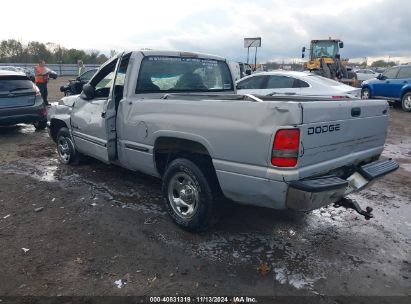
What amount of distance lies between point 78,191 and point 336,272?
3.57 m

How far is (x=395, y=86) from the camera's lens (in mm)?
14492

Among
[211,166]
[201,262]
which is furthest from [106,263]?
[211,166]

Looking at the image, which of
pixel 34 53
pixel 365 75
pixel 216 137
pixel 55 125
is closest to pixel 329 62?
pixel 365 75

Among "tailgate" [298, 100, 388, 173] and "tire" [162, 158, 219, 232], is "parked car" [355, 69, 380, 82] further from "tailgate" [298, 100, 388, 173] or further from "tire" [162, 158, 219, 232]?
"tire" [162, 158, 219, 232]

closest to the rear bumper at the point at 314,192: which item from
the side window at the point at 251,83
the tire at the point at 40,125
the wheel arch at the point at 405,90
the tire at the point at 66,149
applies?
the tire at the point at 66,149

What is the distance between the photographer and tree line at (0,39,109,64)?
53469 millimetres

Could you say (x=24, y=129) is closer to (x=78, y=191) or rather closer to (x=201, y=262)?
(x=78, y=191)

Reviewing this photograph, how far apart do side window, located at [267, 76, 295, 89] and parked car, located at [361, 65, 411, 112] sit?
6852 mm

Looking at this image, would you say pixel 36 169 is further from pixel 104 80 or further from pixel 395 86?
pixel 395 86

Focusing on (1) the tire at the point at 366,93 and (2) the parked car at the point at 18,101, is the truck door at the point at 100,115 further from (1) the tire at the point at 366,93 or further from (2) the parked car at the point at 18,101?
(1) the tire at the point at 366,93

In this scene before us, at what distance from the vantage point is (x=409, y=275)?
3197 mm

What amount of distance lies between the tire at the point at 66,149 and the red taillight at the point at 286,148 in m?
4.08

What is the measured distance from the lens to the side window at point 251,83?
1052 cm

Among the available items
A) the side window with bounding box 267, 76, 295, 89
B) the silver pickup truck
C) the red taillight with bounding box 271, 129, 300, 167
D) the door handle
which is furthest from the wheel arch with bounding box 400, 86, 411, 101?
the red taillight with bounding box 271, 129, 300, 167
